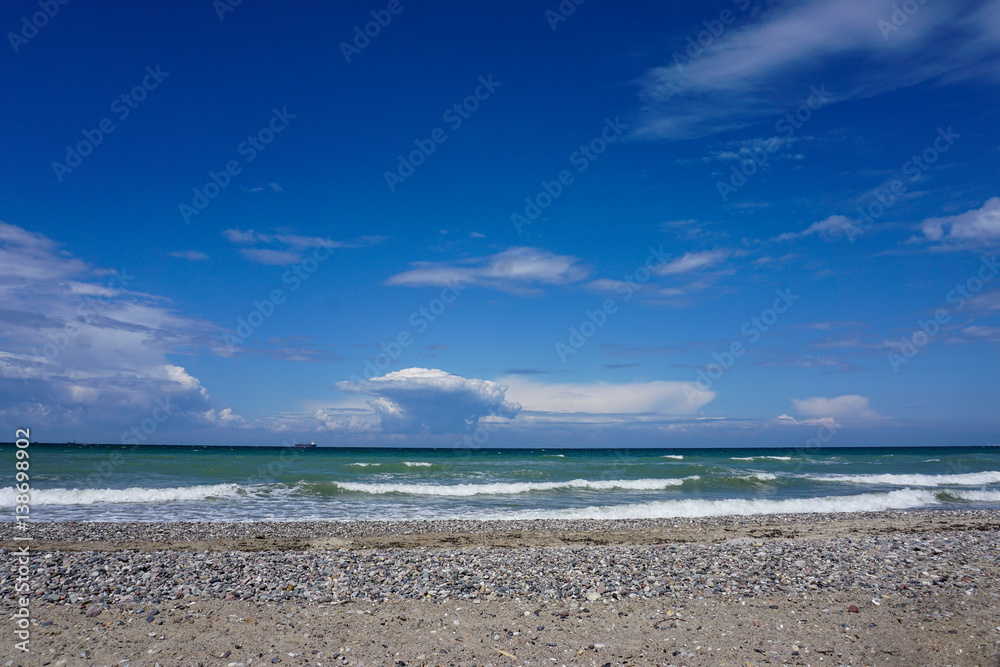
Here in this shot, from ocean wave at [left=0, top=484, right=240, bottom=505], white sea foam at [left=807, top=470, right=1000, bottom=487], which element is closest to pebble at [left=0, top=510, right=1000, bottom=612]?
ocean wave at [left=0, top=484, right=240, bottom=505]

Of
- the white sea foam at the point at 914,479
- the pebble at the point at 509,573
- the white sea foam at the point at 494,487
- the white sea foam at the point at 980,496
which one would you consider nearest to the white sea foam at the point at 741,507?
the white sea foam at the point at 980,496

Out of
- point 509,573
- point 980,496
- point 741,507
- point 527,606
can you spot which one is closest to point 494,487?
point 741,507

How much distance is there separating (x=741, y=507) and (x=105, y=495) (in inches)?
1007

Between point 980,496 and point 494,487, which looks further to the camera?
point 494,487

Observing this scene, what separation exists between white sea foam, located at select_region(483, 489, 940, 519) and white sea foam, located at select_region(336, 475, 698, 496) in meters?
6.82

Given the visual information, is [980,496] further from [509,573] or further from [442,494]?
[509,573]

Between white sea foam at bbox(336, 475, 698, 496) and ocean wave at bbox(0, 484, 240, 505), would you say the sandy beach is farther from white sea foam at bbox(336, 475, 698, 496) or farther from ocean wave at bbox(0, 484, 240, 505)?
white sea foam at bbox(336, 475, 698, 496)

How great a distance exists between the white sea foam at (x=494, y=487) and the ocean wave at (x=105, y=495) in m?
6.25

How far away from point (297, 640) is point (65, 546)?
32.8 ft

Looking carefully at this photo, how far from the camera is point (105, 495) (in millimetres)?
22125

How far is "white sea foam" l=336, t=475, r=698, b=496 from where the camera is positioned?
2659 cm

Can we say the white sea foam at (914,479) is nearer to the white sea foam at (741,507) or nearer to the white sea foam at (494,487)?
the white sea foam at (741,507)

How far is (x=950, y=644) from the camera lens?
21.5 feet

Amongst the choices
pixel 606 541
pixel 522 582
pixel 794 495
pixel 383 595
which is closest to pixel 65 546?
pixel 383 595
